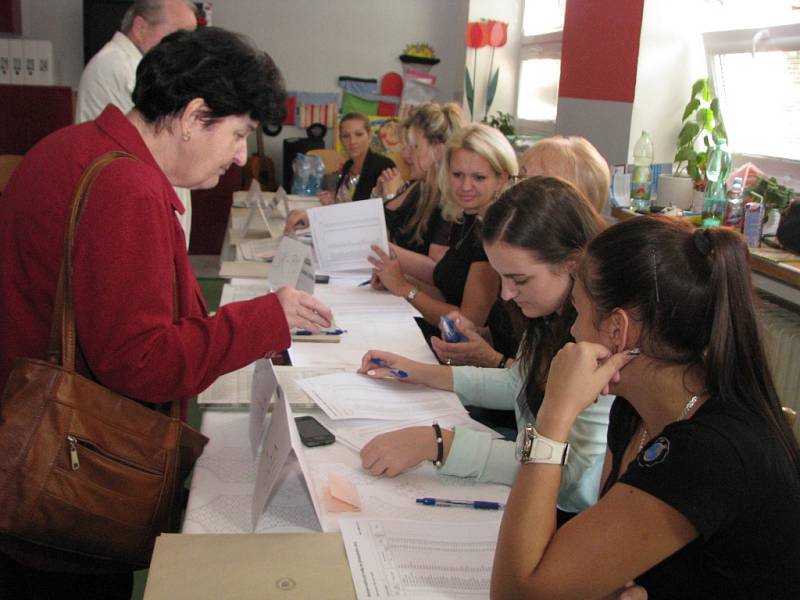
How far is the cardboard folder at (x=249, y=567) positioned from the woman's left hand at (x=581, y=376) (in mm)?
377

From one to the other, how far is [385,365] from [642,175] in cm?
221

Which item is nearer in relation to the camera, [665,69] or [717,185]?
[717,185]

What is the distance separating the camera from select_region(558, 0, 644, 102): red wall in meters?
3.84

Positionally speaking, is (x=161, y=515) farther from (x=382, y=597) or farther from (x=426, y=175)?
(x=426, y=175)

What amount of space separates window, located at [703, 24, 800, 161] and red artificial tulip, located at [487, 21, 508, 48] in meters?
2.60

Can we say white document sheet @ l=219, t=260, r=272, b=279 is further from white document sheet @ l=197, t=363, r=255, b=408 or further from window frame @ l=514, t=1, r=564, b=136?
window frame @ l=514, t=1, r=564, b=136

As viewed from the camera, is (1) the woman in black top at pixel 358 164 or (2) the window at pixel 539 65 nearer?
(1) the woman in black top at pixel 358 164

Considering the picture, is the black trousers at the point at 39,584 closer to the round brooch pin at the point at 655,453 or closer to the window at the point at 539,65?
the round brooch pin at the point at 655,453

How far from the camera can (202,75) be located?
1365 millimetres

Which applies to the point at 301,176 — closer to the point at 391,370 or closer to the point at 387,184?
the point at 387,184

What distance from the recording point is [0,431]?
1.20m

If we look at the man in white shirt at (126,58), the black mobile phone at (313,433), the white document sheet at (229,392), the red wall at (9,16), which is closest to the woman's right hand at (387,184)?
the man in white shirt at (126,58)

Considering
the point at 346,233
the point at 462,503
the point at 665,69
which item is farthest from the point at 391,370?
the point at 665,69

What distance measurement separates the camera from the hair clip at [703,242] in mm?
1076
